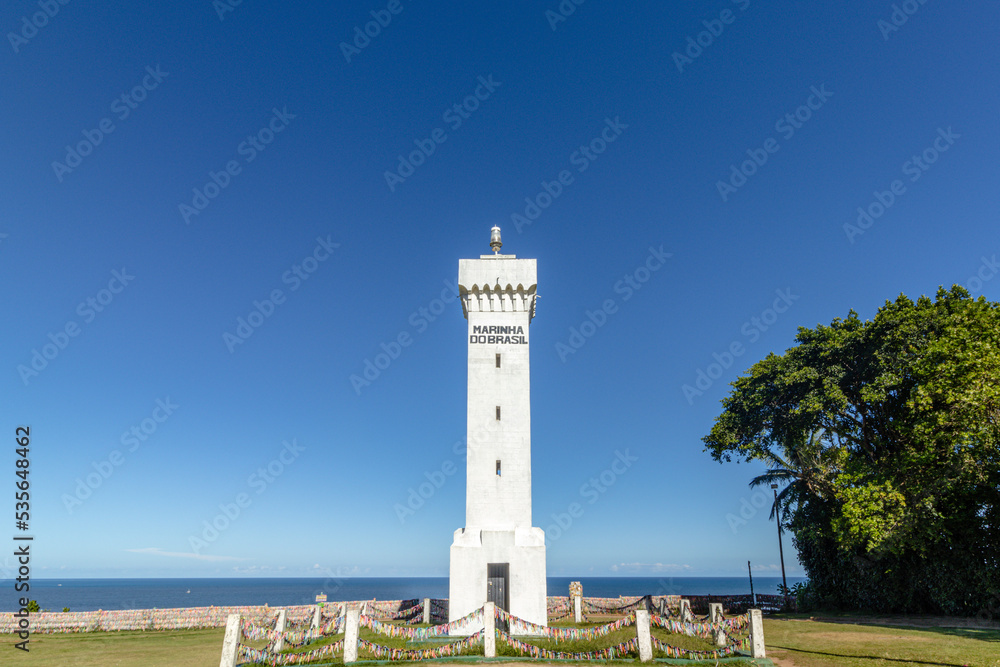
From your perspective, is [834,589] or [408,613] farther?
[834,589]

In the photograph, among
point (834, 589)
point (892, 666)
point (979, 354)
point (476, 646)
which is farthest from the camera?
point (834, 589)

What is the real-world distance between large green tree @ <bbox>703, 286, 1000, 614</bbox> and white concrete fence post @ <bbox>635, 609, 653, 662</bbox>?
11561 mm

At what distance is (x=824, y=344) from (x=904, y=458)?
309 inches

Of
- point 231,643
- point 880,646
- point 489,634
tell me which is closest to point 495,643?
point 489,634

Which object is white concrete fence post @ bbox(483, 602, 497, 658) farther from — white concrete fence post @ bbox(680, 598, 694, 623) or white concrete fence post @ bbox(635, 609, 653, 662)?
white concrete fence post @ bbox(680, 598, 694, 623)

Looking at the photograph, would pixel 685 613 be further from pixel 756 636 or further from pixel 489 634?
pixel 489 634

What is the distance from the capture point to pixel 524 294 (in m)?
28.0

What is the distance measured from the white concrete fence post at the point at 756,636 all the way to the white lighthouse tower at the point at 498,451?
319 inches

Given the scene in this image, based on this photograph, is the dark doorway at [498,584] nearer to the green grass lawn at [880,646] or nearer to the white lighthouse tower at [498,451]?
the white lighthouse tower at [498,451]

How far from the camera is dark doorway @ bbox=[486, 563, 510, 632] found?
79.4ft

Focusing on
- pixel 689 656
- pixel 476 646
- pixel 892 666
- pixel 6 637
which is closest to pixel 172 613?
pixel 6 637

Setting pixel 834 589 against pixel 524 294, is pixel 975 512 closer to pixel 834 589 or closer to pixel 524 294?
pixel 834 589

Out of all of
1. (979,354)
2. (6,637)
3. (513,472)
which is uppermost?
(979,354)

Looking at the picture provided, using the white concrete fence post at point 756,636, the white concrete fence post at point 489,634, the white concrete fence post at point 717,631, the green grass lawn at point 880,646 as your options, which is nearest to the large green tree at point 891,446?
the green grass lawn at point 880,646
